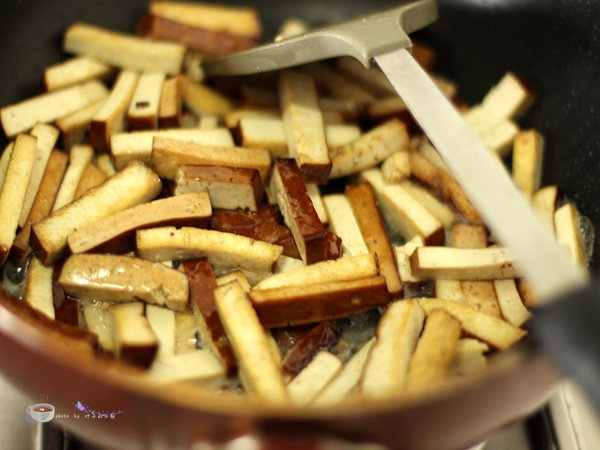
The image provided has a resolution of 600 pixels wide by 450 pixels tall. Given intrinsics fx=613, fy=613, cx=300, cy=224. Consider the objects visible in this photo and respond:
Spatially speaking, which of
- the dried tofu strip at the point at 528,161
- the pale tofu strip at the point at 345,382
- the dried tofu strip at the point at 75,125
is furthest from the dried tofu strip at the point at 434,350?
the dried tofu strip at the point at 75,125

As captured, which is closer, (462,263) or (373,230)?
(462,263)

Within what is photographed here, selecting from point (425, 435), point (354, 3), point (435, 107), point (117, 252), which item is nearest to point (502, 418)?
point (425, 435)

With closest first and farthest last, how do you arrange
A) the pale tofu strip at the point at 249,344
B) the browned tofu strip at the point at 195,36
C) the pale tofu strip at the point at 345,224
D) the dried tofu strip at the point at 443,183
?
the pale tofu strip at the point at 249,344
the pale tofu strip at the point at 345,224
the dried tofu strip at the point at 443,183
the browned tofu strip at the point at 195,36

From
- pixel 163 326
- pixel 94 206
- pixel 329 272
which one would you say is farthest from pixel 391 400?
pixel 94 206

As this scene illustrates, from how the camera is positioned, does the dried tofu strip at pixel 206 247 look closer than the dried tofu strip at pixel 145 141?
Yes

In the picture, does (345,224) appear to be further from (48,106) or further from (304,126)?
(48,106)

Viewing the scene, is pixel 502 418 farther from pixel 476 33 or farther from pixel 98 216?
pixel 476 33

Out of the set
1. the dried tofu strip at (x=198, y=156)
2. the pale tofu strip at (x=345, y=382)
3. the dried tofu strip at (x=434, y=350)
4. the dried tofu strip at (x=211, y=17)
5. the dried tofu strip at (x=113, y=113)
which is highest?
the dried tofu strip at (x=211, y=17)

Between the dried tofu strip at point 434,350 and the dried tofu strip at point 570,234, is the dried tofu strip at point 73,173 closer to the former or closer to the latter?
the dried tofu strip at point 434,350
